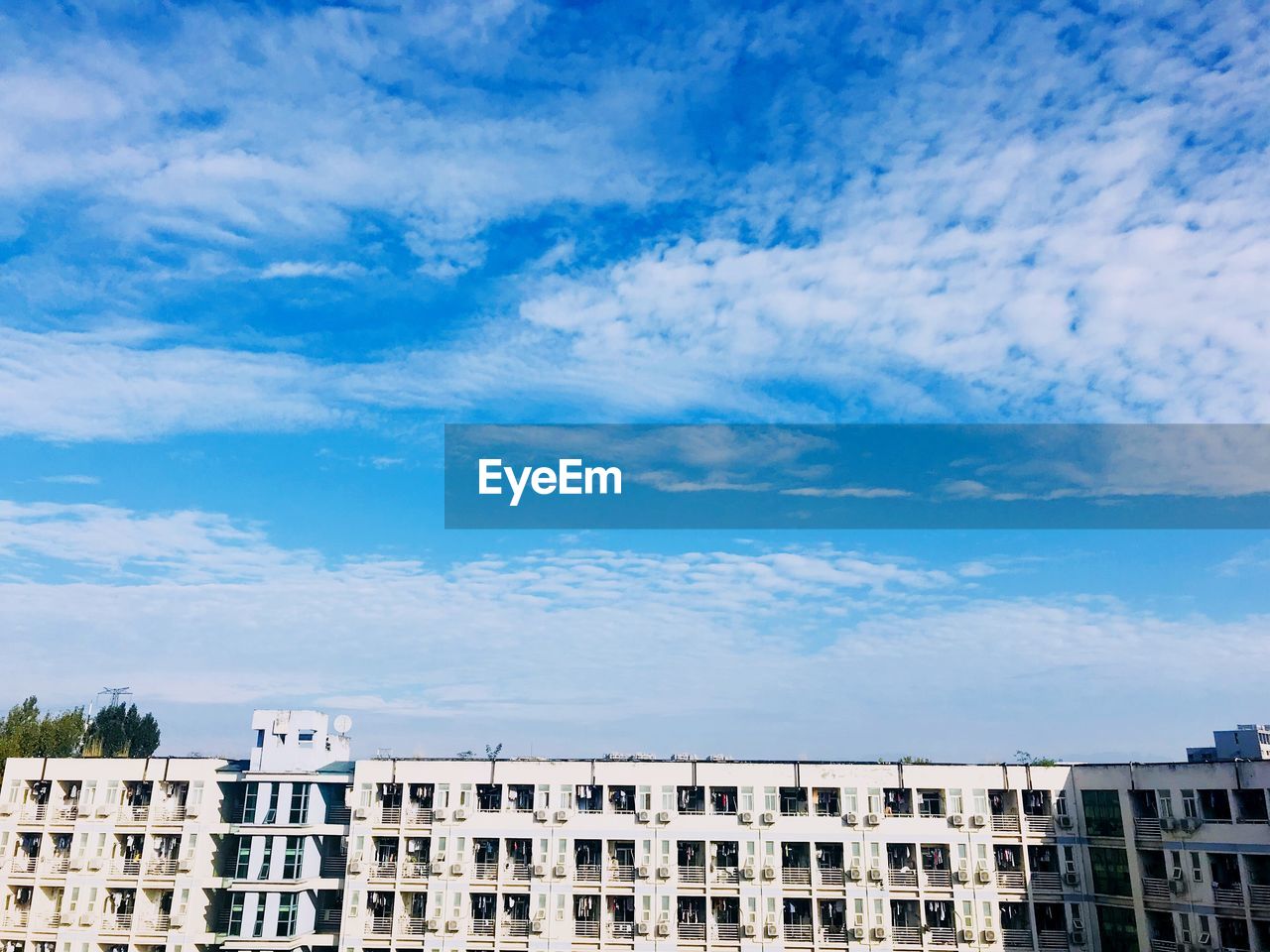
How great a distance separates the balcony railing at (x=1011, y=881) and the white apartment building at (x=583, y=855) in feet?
0.71

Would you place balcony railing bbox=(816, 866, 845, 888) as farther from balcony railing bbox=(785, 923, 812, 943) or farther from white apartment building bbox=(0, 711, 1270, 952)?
balcony railing bbox=(785, 923, 812, 943)

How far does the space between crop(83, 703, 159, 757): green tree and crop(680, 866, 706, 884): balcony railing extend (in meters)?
81.5

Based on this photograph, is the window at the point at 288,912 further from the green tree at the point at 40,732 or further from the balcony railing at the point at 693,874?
the green tree at the point at 40,732

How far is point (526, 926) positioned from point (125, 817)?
27.7 meters

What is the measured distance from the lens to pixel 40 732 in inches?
3364

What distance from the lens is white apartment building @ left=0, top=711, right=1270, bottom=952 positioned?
4888 centimetres

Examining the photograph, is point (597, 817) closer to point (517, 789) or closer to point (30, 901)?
point (517, 789)

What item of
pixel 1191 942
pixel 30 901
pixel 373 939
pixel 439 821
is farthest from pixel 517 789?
pixel 1191 942

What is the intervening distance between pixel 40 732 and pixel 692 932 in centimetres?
7305

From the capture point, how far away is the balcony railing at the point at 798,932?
4934cm

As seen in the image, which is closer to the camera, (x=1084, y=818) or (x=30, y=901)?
(x=1084, y=818)

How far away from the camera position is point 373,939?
50.8 metres

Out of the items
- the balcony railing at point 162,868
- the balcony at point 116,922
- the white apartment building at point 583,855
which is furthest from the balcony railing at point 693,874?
the balcony at point 116,922

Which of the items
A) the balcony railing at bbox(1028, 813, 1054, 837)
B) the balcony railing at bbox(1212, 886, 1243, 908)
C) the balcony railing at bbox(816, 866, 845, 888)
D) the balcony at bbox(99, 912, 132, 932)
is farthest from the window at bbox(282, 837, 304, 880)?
the balcony railing at bbox(1212, 886, 1243, 908)
